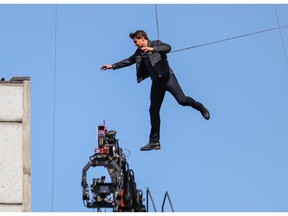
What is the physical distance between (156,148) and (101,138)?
1755 mm

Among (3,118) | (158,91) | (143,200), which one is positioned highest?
(3,118)

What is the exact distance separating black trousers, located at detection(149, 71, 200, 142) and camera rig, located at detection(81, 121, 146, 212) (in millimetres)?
1457

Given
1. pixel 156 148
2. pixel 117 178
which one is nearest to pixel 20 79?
pixel 156 148

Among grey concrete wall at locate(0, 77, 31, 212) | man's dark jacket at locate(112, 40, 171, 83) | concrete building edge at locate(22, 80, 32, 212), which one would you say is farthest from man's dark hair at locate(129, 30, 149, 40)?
grey concrete wall at locate(0, 77, 31, 212)

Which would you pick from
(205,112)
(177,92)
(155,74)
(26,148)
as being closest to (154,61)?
(155,74)

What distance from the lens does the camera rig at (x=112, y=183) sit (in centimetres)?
1593

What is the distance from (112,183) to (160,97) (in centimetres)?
192

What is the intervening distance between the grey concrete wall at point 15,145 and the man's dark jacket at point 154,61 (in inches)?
342

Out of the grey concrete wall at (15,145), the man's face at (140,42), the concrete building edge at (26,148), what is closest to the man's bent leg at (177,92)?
the man's face at (140,42)

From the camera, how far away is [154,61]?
672 inches

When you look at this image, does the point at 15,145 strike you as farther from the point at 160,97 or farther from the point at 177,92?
the point at 177,92

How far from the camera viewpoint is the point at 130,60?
17.4 m

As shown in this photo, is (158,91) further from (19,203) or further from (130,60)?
(19,203)

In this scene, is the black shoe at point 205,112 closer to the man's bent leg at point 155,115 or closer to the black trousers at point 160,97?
the black trousers at point 160,97
